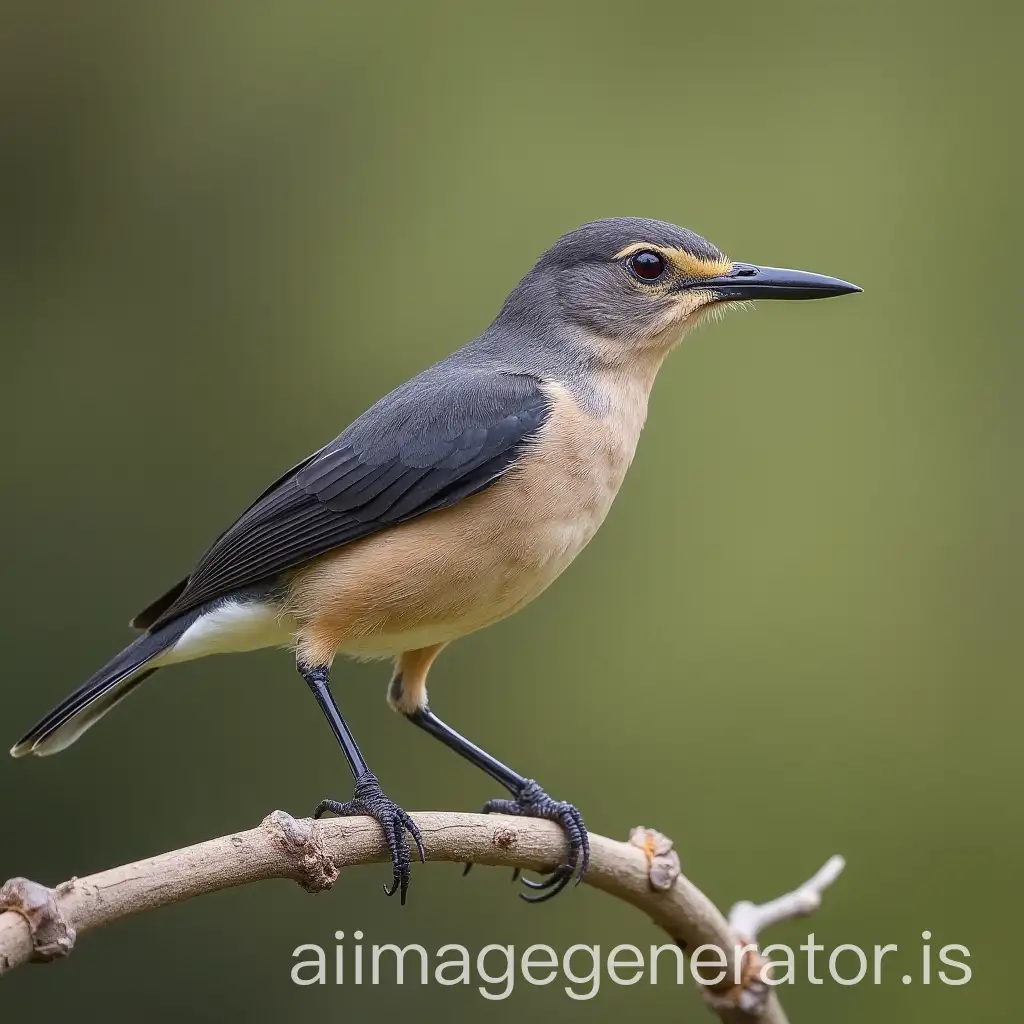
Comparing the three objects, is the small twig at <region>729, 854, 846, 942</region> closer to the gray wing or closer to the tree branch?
the tree branch

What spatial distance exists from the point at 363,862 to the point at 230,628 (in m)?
1.10

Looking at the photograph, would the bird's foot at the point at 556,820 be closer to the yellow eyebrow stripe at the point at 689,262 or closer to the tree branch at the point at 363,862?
the tree branch at the point at 363,862

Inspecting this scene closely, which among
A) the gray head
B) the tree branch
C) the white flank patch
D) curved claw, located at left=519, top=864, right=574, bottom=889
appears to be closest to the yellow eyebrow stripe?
the gray head

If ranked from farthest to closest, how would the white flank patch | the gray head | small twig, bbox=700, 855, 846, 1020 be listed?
the gray head
the white flank patch
small twig, bbox=700, 855, 846, 1020

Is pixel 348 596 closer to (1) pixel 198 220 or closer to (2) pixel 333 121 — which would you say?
(1) pixel 198 220

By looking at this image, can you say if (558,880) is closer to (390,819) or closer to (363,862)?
(390,819)

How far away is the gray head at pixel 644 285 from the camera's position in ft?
16.0

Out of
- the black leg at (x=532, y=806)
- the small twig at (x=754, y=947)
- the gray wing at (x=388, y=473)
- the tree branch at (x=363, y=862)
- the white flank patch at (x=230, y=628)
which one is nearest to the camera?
the tree branch at (x=363, y=862)

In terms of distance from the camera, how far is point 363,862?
12.5ft

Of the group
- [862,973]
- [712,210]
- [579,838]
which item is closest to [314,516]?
[579,838]

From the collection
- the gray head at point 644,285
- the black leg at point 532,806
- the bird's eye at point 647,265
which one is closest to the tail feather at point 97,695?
the black leg at point 532,806

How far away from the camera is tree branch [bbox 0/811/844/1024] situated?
9.50 feet

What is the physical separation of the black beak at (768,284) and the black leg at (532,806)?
1.73 metres

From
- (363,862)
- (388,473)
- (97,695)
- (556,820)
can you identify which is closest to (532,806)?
(556,820)
